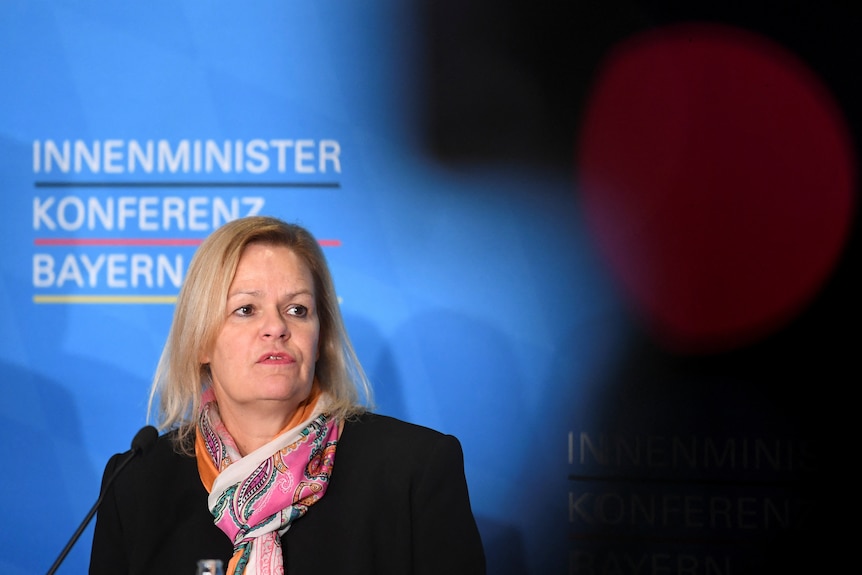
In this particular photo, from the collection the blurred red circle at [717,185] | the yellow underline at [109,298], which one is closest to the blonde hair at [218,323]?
the yellow underline at [109,298]

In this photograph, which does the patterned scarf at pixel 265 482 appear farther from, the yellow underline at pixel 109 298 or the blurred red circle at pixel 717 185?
the blurred red circle at pixel 717 185

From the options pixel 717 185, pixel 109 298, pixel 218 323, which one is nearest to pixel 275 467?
pixel 218 323

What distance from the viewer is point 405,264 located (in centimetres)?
265

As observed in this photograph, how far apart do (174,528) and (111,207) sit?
3.64 ft

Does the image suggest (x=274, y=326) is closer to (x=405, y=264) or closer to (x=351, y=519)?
(x=351, y=519)

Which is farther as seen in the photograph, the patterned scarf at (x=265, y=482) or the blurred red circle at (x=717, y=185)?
the blurred red circle at (x=717, y=185)

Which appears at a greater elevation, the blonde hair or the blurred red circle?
the blurred red circle

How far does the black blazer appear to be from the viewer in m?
1.88

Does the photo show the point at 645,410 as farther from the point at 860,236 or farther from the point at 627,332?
the point at 860,236

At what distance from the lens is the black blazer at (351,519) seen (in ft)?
6.18

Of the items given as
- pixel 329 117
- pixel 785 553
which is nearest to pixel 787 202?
pixel 785 553

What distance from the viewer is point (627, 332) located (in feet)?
8.55

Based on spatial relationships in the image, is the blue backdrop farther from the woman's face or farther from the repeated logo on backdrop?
the woman's face

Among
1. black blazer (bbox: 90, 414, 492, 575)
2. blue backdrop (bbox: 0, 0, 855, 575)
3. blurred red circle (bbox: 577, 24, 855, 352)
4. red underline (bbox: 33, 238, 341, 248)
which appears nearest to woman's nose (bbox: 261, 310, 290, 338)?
black blazer (bbox: 90, 414, 492, 575)
